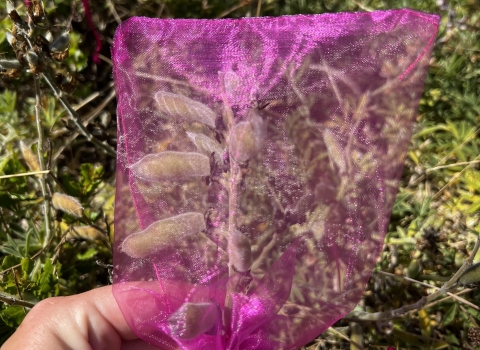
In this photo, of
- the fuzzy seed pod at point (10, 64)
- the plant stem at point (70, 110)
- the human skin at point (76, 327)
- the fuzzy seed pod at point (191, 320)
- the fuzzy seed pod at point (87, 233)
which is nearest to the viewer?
the fuzzy seed pod at point (191, 320)

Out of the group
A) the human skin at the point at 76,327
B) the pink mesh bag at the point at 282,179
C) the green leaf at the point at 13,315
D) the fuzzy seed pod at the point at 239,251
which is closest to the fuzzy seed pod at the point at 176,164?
the pink mesh bag at the point at 282,179

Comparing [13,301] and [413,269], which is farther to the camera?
[413,269]

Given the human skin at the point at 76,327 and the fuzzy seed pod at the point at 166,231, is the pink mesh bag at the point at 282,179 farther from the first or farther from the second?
the human skin at the point at 76,327

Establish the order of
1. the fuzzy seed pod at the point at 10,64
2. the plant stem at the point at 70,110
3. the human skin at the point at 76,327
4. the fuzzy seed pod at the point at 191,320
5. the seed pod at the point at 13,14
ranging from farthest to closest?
the plant stem at the point at 70,110 < the fuzzy seed pod at the point at 10,64 < the seed pod at the point at 13,14 < the human skin at the point at 76,327 < the fuzzy seed pod at the point at 191,320

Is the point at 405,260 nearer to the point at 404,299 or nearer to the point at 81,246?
the point at 404,299

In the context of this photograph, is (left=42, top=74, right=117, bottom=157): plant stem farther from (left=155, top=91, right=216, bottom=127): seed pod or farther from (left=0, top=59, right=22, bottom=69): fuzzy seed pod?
(left=155, top=91, right=216, bottom=127): seed pod

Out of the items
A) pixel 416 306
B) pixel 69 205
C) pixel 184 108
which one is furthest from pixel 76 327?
pixel 416 306

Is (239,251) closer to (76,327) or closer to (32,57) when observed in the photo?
(76,327)
